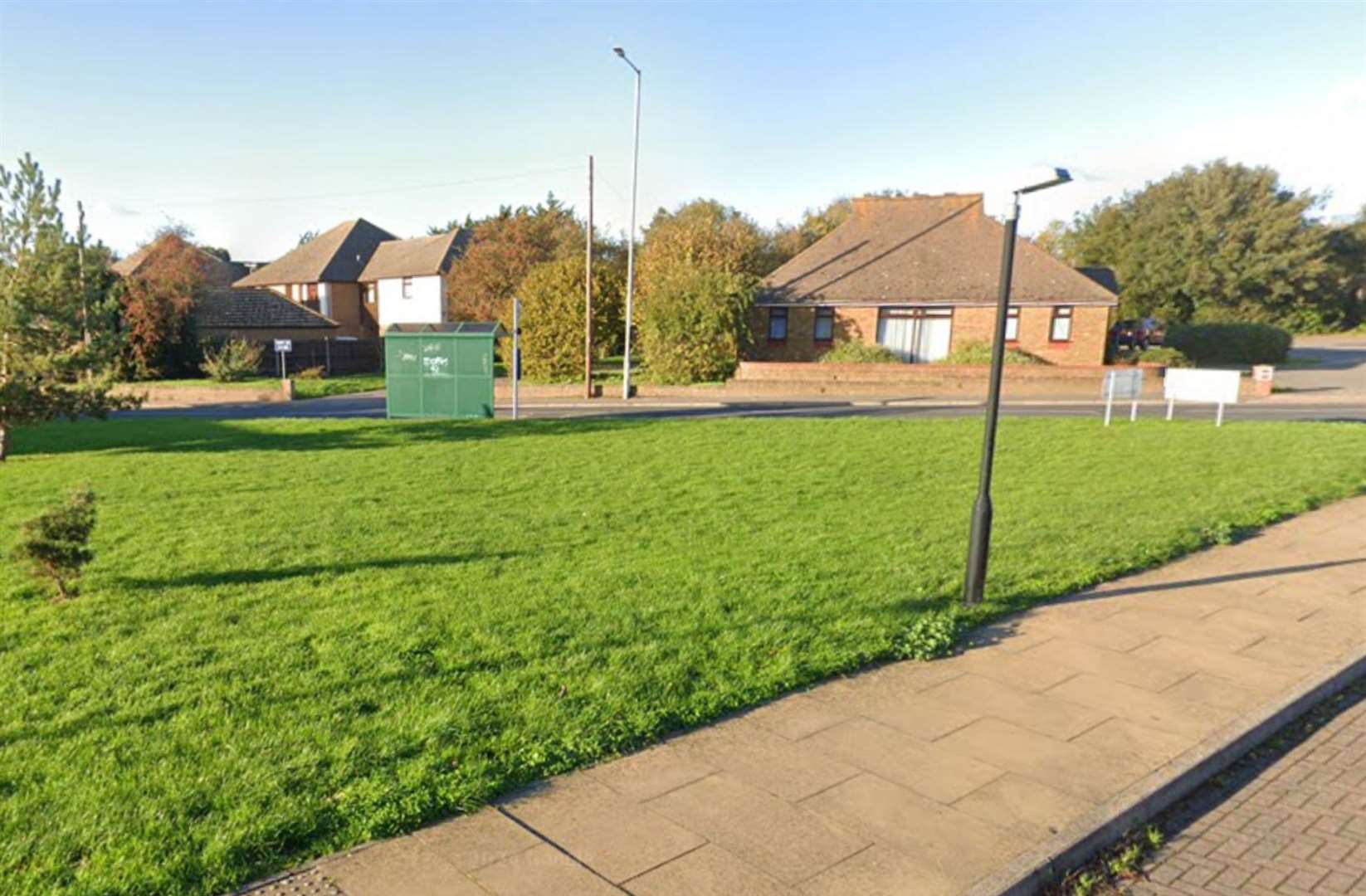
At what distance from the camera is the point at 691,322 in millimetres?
30375

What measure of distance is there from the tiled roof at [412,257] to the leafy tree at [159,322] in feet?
39.8

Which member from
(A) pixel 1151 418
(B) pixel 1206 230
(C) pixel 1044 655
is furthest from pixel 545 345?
(B) pixel 1206 230

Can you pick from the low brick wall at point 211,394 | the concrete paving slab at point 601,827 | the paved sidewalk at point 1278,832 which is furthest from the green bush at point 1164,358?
the concrete paving slab at point 601,827

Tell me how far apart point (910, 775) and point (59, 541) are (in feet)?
19.5

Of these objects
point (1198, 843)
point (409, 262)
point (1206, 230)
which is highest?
point (1206, 230)

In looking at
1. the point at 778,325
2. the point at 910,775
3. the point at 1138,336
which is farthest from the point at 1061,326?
the point at 910,775

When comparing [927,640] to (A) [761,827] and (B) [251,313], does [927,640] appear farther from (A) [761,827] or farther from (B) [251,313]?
(B) [251,313]

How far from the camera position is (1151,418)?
18672mm

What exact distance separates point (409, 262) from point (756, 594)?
48.8 metres

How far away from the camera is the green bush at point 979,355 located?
3042 centimetres

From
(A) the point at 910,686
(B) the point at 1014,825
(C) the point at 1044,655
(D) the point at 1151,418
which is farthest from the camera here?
(D) the point at 1151,418

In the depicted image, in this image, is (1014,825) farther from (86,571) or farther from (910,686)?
(86,571)

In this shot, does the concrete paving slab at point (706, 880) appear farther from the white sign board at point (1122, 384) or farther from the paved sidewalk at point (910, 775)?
the white sign board at point (1122, 384)

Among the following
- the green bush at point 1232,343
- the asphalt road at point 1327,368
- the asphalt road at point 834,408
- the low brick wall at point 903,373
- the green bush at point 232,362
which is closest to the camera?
the asphalt road at point 834,408
